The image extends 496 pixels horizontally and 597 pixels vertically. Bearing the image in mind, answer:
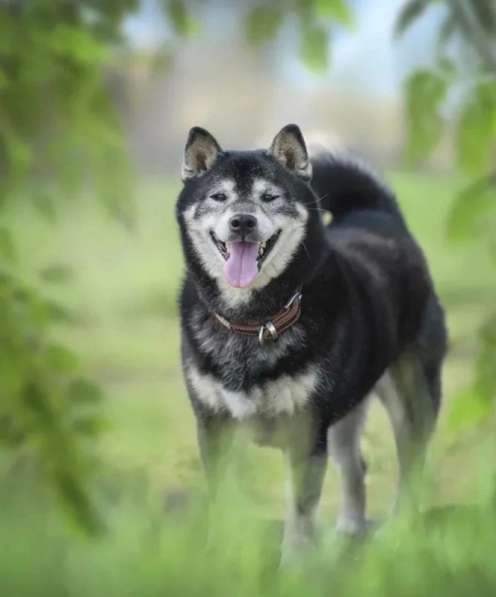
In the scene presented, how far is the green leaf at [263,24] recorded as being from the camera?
377 cm

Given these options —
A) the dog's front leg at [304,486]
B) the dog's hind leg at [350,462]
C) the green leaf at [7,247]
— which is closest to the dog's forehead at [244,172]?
the dog's front leg at [304,486]

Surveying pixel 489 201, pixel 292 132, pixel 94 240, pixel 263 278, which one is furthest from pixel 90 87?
pixel 94 240

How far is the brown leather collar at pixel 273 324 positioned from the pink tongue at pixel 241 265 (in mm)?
202

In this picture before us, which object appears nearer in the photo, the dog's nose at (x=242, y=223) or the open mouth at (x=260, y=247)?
the dog's nose at (x=242, y=223)

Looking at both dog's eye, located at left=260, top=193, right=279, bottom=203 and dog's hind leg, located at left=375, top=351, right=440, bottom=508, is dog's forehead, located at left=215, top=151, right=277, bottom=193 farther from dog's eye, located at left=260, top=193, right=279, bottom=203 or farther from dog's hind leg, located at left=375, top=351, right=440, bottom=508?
dog's hind leg, located at left=375, top=351, right=440, bottom=508

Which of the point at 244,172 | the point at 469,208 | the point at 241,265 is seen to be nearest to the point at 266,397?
Answer: the point at 241,265

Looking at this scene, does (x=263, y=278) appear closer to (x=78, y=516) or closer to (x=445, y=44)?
(x=445, y=44)

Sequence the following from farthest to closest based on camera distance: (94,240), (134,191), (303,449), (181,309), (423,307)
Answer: (94,240) → (423,307) → (181,309) → (303,449) → (134,191)

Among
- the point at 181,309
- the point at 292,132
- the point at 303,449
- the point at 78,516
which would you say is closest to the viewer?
the point at 78,516

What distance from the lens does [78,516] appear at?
222cm

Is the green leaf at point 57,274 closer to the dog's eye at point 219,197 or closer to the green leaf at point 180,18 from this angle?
the green leaf at point 180,18

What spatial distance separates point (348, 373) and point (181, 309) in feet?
2.22

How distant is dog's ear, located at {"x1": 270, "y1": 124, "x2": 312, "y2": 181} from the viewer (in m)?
3.98

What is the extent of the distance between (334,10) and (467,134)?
599 mm
